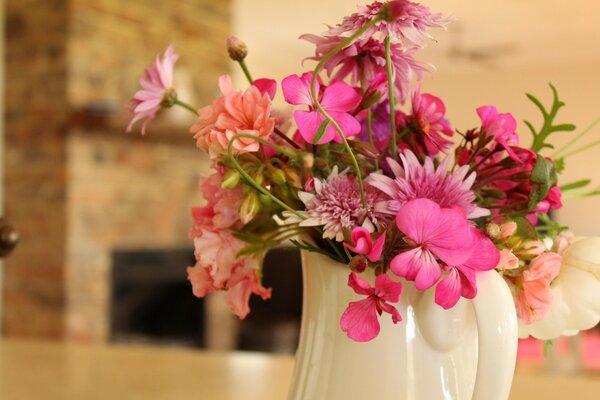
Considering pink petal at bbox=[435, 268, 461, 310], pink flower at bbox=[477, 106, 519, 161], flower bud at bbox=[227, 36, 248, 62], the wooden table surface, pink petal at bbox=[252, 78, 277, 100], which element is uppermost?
flower bud at bbox=[227, 36, 248, 62]

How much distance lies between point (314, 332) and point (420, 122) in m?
0.15

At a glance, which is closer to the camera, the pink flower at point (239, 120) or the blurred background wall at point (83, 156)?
the pink flower at point (239, 120)

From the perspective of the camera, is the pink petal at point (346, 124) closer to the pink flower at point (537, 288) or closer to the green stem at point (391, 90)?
the green stem at point (391, 90)

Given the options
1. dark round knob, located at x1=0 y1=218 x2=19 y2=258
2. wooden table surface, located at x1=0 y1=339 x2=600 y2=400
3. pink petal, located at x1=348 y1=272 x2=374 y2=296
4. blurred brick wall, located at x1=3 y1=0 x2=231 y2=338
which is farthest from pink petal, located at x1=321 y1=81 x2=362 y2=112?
blurred brick wall, located at x1=3 y1=0 x2=231 y2=338

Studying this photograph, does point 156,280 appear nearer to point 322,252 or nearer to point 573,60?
point 322,252

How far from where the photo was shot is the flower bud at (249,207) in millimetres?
500

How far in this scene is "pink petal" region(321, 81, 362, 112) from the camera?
1.59 ft

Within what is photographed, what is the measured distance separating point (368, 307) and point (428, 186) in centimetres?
8

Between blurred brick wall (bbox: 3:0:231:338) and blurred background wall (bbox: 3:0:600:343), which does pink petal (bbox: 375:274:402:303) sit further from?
blurred brick wall (bbox: 3:0:231:338)

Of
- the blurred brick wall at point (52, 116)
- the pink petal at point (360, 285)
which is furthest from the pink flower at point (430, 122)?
the blurred brick wall at point (52, 116)

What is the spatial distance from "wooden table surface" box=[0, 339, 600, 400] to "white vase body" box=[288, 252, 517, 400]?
490 mm

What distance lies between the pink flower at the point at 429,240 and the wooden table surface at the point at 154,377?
23.0 inches

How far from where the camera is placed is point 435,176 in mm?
469

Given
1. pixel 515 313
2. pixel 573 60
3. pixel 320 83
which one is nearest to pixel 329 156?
pixel 320 83
